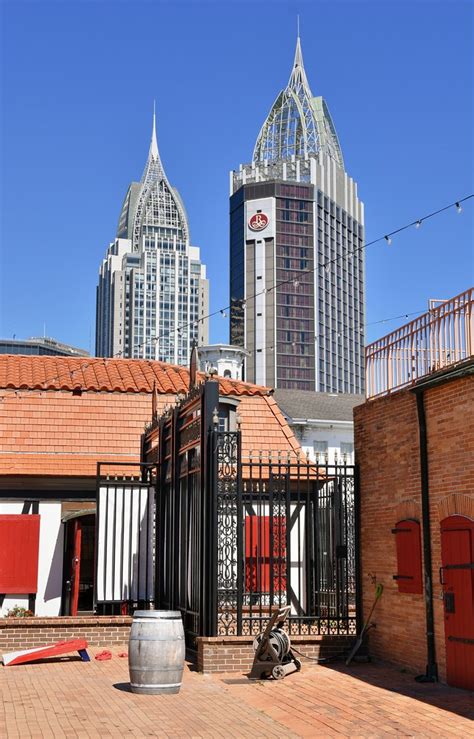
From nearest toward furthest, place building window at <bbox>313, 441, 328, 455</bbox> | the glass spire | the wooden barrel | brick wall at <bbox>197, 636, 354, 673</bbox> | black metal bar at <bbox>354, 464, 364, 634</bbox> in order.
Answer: the wooden barrel
brick wall at <bbox>197, 636, 354, 673</bbox>
black metal bar at <bbox>354, 464, 364, 634</bbox>
building window at <bbox>313, 441, 328, 455</bbox>
the glass spire

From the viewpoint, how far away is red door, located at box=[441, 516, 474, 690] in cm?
1072

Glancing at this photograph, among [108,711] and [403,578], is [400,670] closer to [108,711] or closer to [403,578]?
[403,578]

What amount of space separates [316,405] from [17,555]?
1419 inches

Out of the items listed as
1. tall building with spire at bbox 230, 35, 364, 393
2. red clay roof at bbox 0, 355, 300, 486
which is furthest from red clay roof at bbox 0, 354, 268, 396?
tall building with spire at bbox 230, 35, 364, 393

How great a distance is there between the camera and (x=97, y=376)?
897 inches

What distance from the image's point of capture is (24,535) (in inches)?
731

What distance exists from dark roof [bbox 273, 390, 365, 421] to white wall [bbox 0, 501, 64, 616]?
92.9 feet

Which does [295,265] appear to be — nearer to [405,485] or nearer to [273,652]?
[405,485]

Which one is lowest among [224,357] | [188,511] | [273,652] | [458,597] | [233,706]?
[233,706]

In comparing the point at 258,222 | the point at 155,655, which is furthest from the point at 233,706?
the point at 258,222

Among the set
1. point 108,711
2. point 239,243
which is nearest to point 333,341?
point 239,243

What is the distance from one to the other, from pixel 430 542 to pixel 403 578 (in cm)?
91

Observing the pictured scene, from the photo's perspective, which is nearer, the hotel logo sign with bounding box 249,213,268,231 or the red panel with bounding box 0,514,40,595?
the red panel with bounding box 0,514,40,595

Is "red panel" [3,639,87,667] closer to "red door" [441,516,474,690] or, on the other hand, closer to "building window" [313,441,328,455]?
"red door" [441,516,474,690]
